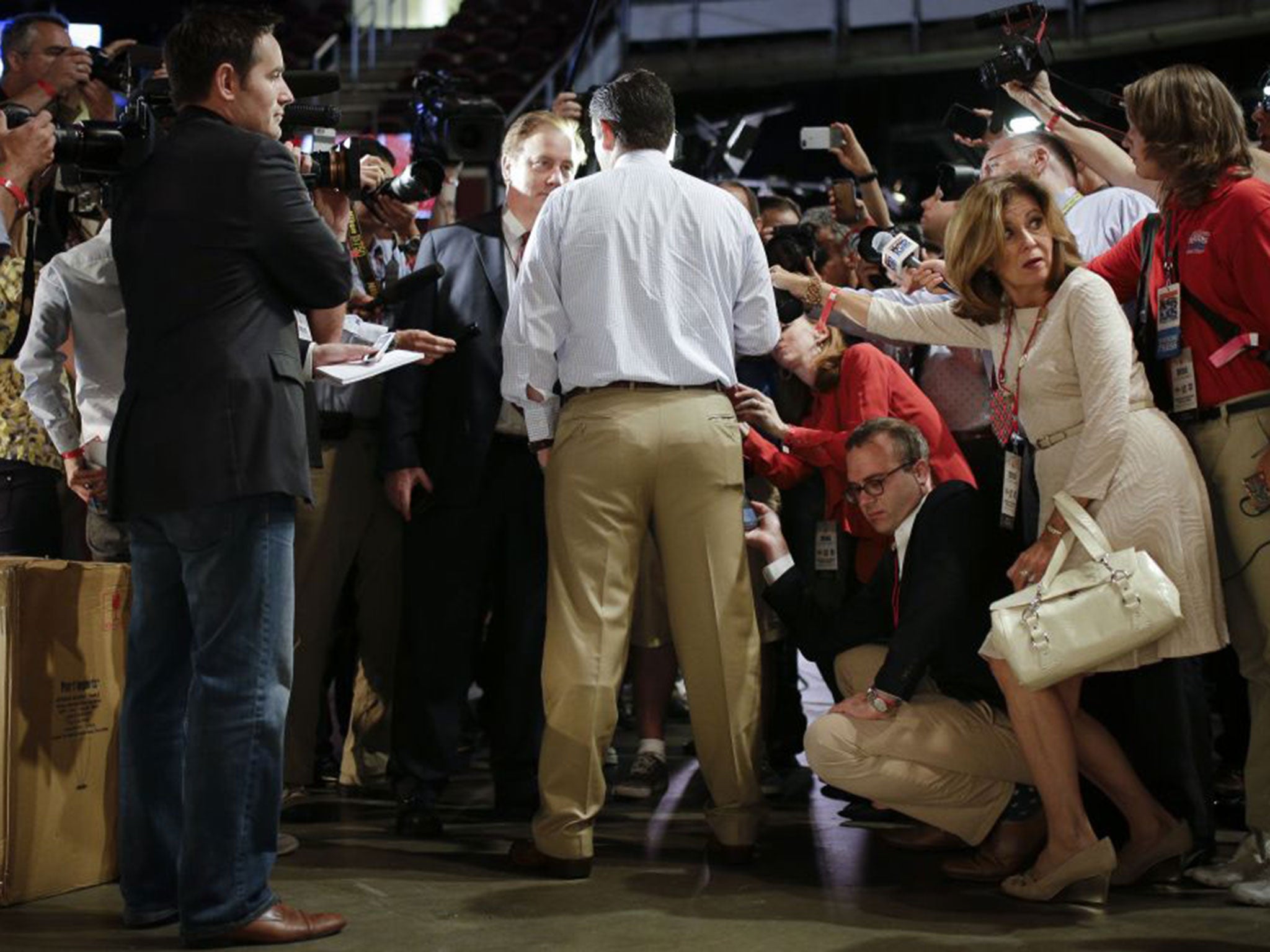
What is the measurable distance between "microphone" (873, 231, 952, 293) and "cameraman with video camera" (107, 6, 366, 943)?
5.61 feet

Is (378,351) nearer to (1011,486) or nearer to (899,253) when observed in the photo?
(1011,486)

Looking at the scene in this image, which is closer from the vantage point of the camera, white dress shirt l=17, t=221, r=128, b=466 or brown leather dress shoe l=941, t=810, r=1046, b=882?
brown leather dress shoe l=941, t=810, r=1046, b=882

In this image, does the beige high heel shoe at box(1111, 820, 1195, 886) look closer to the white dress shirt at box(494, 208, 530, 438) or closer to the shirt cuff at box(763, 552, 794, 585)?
the shirt cuff at box(763, 552, 794, 585)

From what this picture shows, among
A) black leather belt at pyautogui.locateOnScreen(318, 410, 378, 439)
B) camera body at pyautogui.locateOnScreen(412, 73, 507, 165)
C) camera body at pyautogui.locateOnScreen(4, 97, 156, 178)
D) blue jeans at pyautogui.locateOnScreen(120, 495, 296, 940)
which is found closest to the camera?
blue jeans at pyautogui.locateOnScreen(120, 495, 296, 940)

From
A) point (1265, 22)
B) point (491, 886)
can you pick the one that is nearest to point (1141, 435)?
point (491, 886)

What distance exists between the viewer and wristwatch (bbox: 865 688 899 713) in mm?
3166

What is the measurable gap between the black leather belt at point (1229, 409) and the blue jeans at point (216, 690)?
180cm

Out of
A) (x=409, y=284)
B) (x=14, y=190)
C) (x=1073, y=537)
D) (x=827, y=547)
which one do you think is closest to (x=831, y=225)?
(x=827, y=547)

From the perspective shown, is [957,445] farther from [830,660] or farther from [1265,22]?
[1265,22]

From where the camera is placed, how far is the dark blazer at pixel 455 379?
3.64 meters

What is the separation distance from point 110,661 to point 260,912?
30.4 inches

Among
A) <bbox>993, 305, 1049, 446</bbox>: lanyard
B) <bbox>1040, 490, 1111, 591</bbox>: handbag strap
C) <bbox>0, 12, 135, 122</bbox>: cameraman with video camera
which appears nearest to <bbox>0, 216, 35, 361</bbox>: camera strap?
<bbox>0, 12, 135, 122</bbox>: cameraman with video camera

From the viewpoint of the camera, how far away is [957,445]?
4.12m

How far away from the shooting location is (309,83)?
11.1ft
